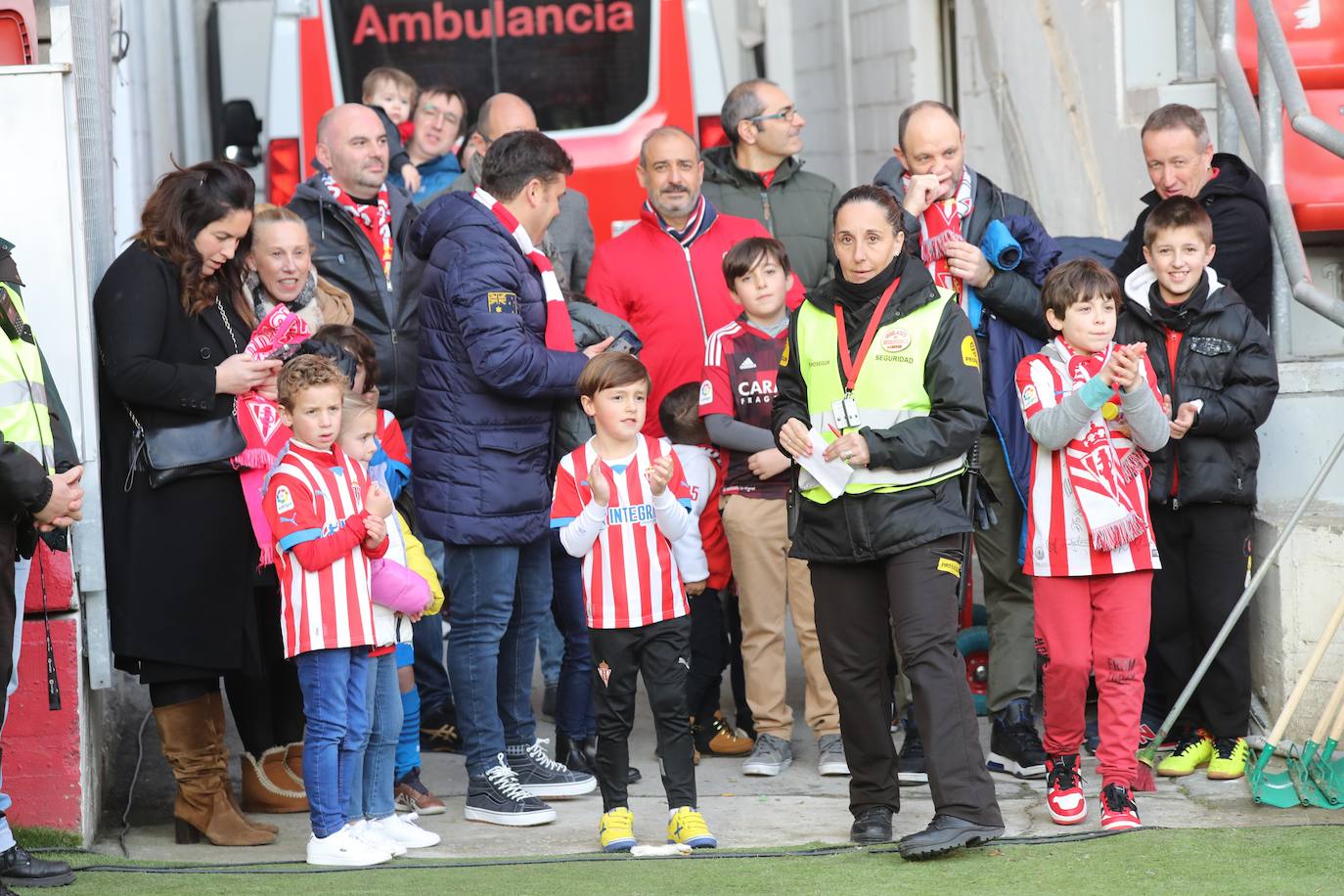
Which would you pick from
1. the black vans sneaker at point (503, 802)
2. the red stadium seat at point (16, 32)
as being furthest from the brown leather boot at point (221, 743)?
the red stadium seat at point (16, 32)

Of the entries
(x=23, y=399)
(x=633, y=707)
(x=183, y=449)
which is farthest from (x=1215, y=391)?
(x=23, y=399)

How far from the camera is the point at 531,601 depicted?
5918 millimetres

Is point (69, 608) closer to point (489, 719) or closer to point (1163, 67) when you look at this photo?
point (489, 719)

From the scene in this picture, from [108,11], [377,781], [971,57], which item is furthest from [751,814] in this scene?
[971,57]

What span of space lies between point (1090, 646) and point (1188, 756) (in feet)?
2.23

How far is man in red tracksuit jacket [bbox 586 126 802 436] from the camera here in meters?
6.39

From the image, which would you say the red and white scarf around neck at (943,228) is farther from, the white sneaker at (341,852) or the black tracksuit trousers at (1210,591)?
the white sneaker at (341,852)

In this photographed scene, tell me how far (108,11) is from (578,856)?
3.64 m

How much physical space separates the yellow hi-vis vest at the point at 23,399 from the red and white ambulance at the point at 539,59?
432cm

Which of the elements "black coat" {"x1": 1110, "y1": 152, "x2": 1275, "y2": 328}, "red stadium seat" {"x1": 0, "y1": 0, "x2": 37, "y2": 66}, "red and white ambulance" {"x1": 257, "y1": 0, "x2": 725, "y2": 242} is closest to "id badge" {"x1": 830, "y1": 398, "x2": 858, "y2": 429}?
"black coat" {"x1": 1110, "y1": 152, "x2": 1275, "y2": 328}

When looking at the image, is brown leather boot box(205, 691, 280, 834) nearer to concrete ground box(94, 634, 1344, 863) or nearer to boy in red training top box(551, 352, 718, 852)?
concrete ground box(94, 634, 1344, 863)

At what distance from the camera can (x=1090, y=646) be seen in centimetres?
543

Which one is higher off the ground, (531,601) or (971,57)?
(971,57)

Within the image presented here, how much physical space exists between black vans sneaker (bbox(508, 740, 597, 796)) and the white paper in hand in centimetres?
146
